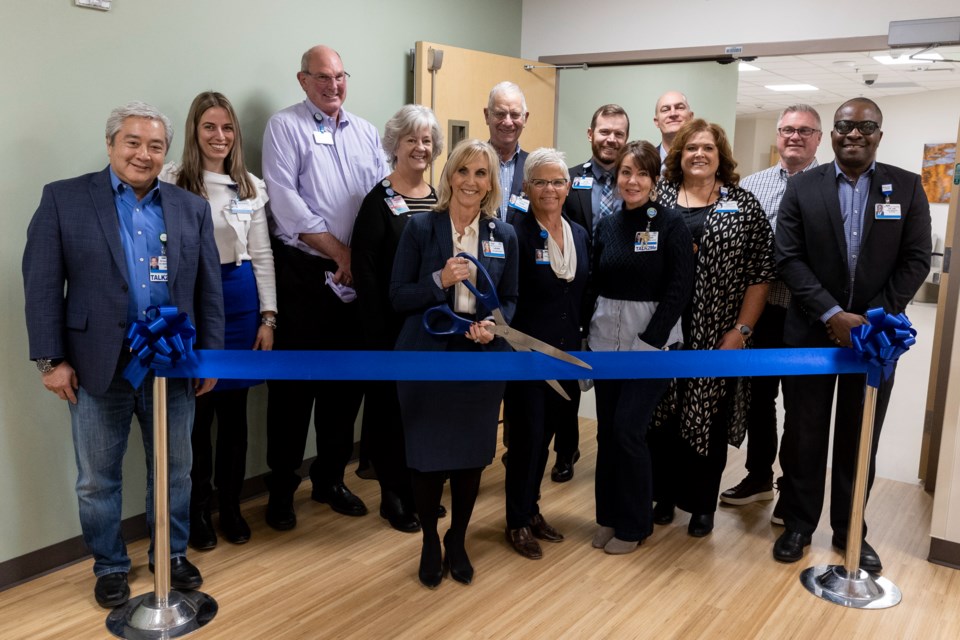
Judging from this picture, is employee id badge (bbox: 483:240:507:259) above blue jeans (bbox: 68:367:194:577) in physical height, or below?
above

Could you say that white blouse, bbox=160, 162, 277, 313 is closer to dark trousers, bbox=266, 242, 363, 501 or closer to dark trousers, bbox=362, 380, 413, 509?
dark trousers, bbox=266, 242, 363, 501

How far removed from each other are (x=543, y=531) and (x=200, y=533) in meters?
1.42

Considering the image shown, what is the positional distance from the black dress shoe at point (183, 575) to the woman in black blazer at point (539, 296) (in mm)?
1236

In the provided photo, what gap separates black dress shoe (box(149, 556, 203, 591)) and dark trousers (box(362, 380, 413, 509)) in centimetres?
90

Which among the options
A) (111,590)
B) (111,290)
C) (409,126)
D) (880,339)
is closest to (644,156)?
(409,126)

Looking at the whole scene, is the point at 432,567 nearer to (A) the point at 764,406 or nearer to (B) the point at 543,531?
(B) the point at 543,531

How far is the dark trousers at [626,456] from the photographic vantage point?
3.20 meters

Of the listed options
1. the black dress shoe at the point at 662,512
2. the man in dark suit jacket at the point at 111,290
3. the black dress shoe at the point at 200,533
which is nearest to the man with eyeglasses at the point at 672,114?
the black dress shoe at the point at 662,512

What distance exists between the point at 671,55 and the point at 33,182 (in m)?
3.51

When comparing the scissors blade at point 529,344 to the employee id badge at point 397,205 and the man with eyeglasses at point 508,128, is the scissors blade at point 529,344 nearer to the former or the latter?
the employee id badge at point 397,205

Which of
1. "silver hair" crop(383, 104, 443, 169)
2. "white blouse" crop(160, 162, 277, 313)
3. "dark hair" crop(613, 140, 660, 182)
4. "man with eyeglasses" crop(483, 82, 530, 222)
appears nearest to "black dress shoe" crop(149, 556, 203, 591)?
"white blouse" crop(160, 162, 277, 313)

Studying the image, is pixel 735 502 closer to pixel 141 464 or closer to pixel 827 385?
pixel 827 385

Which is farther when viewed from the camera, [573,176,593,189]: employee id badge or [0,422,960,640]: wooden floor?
[573,176,593,189]: employee id badge

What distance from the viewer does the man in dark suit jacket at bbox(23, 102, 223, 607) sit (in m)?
2.61
